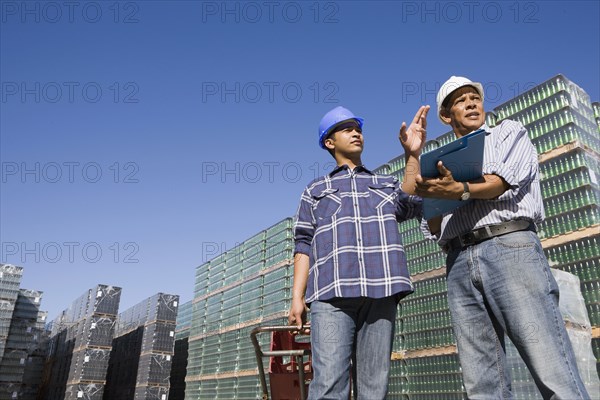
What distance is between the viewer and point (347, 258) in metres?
1.98

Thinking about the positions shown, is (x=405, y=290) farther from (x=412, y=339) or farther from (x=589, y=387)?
(x=412, y=339)

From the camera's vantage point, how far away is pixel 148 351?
1557cm

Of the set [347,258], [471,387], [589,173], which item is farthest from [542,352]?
[589,173]

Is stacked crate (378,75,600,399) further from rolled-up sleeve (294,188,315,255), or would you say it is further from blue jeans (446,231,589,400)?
rolled-up sleeve (294,188,315,255)

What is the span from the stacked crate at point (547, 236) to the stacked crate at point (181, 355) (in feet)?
47.6

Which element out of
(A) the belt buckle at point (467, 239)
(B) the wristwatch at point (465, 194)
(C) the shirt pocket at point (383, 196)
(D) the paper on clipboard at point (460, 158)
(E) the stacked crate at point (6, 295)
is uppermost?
(E) the stacked crate at point (6, 295)

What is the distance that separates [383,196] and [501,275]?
2.31 ft

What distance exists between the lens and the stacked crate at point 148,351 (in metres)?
15.2

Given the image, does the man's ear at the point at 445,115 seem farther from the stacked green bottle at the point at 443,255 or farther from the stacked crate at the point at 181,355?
the stacked crate at the point at 181,355

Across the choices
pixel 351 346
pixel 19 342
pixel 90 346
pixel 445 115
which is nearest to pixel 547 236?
pixel 445 115

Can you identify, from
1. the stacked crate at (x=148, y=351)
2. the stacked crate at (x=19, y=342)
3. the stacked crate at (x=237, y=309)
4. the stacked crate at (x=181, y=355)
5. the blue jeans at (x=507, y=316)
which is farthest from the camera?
the stacked crate at (x=181, y=355)

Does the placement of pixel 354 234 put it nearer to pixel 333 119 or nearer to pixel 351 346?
pixel 351 346

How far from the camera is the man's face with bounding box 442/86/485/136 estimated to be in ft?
6.81

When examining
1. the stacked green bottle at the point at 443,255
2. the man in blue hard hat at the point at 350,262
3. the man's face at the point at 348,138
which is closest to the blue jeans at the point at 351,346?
the man in blue hard hat at the point at 350,262
